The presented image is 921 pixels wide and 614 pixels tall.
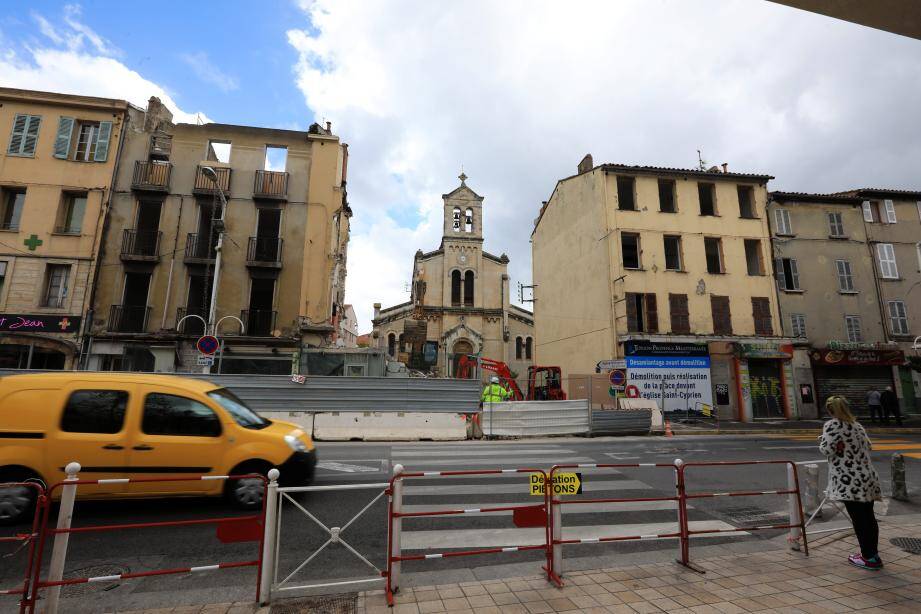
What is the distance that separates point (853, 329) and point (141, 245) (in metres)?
36.6

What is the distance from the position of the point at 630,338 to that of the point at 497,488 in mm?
16596

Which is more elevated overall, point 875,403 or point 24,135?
point 24,135

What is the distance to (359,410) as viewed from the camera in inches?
551

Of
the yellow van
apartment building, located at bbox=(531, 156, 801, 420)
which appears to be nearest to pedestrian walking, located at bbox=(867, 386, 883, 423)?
apartment building, located at bbox=(531, 156, 801, 420)

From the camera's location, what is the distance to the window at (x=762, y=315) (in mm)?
22844

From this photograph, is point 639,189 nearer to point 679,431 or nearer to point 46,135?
point 679,431

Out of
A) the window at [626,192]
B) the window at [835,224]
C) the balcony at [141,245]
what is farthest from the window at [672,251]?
the balcony at [141,245]

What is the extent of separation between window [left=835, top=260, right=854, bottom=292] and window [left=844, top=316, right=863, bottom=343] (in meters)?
1.62

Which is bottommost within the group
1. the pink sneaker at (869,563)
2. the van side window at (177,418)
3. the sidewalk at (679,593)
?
the sidewalk at (679,593)

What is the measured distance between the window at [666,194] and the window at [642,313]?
221 inches

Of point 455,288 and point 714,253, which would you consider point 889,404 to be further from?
point 455,288

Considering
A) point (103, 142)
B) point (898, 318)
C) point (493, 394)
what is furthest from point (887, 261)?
point (103, 142)

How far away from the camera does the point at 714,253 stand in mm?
24266

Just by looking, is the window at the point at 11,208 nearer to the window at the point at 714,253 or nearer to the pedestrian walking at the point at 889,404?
the window at the point at 714,253
